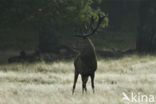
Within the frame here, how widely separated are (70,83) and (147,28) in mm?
14641

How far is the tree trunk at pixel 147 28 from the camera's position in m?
27.2

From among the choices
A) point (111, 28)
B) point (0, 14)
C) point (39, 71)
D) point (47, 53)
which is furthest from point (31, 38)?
point (39, 71)

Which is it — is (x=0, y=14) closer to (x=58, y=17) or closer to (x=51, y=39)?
(x=58, y=17)

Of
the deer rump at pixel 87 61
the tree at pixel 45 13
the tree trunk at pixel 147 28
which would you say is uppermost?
the deer rump at pixel 87 61

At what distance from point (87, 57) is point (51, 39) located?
1715cm

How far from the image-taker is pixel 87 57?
10.2m

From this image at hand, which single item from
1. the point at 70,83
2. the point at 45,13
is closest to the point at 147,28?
the point at 45,13

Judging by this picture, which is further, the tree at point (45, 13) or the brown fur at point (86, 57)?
the tree at point (45, 13)

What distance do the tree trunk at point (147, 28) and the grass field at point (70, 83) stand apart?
4.50m

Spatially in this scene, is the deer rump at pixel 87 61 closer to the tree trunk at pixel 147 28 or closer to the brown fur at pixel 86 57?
the brown fur at pixel 86 57

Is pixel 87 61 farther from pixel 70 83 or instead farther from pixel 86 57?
pixel 70 83

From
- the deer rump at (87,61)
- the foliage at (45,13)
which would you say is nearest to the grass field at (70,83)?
the deer rump at (87,61)

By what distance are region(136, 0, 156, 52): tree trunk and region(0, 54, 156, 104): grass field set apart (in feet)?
14.8

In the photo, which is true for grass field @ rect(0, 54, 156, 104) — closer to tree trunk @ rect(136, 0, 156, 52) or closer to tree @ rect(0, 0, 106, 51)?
tree @ rect(0, 0, 106, 51)
